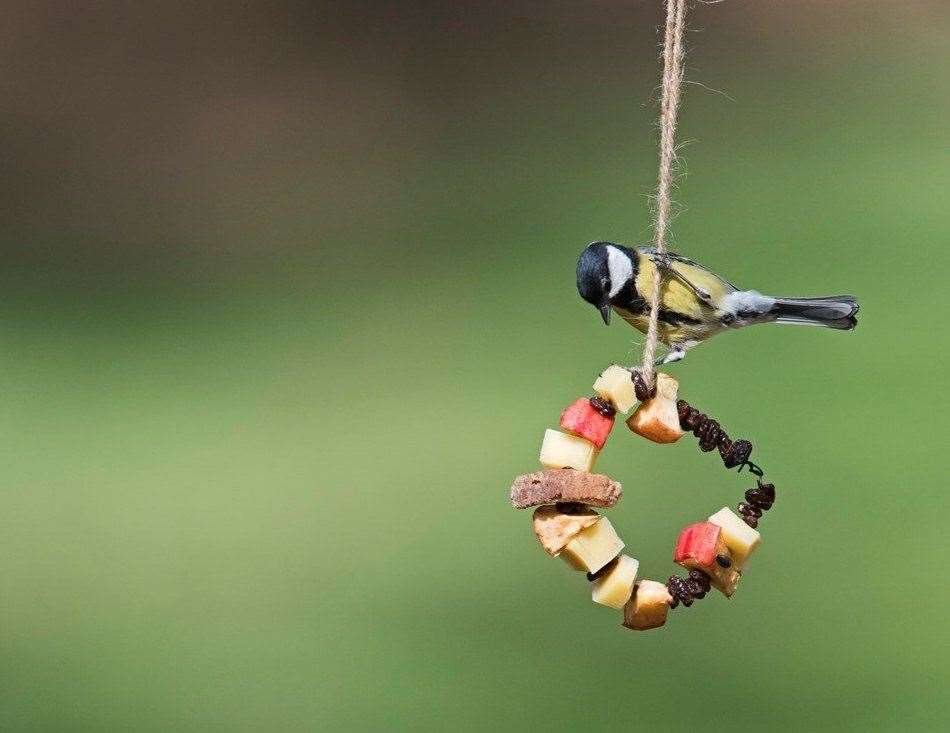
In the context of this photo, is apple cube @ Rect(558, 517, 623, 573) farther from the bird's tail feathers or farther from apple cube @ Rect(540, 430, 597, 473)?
the bird's tail feathers

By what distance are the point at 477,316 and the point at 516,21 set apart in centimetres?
154

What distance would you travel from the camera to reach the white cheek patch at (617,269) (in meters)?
0.94

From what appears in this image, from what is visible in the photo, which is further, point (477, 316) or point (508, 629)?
point (477, 316)

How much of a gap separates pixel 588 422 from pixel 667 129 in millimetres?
Result: 222

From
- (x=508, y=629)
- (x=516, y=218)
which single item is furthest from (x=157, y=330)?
(x=508, y=629)

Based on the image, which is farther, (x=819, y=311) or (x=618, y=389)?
(x=819, y=311)

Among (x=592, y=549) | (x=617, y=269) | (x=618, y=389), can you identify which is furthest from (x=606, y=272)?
(x=592, y=549)

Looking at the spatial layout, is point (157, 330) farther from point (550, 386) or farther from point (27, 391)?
point (550, 386)

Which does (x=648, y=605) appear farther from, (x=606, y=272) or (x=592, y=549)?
(x=606, y=272)

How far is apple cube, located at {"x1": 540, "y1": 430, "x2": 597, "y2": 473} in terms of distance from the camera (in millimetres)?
892

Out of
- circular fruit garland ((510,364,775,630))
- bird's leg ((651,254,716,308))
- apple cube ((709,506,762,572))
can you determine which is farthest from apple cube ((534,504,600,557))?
bird's leg ((651,254,716,308))

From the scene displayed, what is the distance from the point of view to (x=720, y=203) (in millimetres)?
3650

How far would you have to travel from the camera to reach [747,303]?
3.35 feet

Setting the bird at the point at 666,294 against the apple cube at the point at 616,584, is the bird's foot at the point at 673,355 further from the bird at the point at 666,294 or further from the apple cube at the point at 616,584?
the apple cube at the point at 616,584
